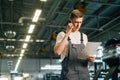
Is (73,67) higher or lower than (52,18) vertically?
lower

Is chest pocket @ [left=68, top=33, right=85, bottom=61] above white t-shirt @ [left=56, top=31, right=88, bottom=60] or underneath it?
underneath

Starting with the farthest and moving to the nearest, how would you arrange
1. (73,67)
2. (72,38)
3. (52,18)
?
(52,18) → (72,38) → (73,67)

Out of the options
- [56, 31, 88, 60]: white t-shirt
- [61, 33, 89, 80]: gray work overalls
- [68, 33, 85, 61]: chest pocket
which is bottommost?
[61, 33, 89, 80]: gray work overalls

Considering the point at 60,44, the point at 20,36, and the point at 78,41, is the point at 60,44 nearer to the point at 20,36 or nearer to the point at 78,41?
the point at 78,41

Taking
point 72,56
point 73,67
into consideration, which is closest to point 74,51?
point 72,56

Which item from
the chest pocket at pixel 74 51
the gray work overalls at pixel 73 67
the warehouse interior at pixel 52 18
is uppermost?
the warehouse interior at pixel 52 18

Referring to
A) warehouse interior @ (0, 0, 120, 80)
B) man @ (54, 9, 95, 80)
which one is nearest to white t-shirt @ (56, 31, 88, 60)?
man @ (54, 9, 95, 80)

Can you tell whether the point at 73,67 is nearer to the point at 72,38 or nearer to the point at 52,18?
the point at 72,38

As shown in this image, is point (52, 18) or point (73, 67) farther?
point (52, 18)

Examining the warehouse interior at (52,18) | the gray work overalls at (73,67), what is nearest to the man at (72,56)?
the gray work overalls at (73,67)

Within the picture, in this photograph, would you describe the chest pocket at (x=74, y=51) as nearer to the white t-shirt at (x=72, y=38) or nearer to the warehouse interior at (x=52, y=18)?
the white t-shirt at (x=72, y=38)

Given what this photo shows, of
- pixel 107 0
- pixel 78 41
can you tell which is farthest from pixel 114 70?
pixel 107 0

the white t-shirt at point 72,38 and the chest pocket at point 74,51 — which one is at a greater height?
the white t-shirt at point 72,38

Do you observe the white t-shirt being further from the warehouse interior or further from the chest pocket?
the warehouse interior
